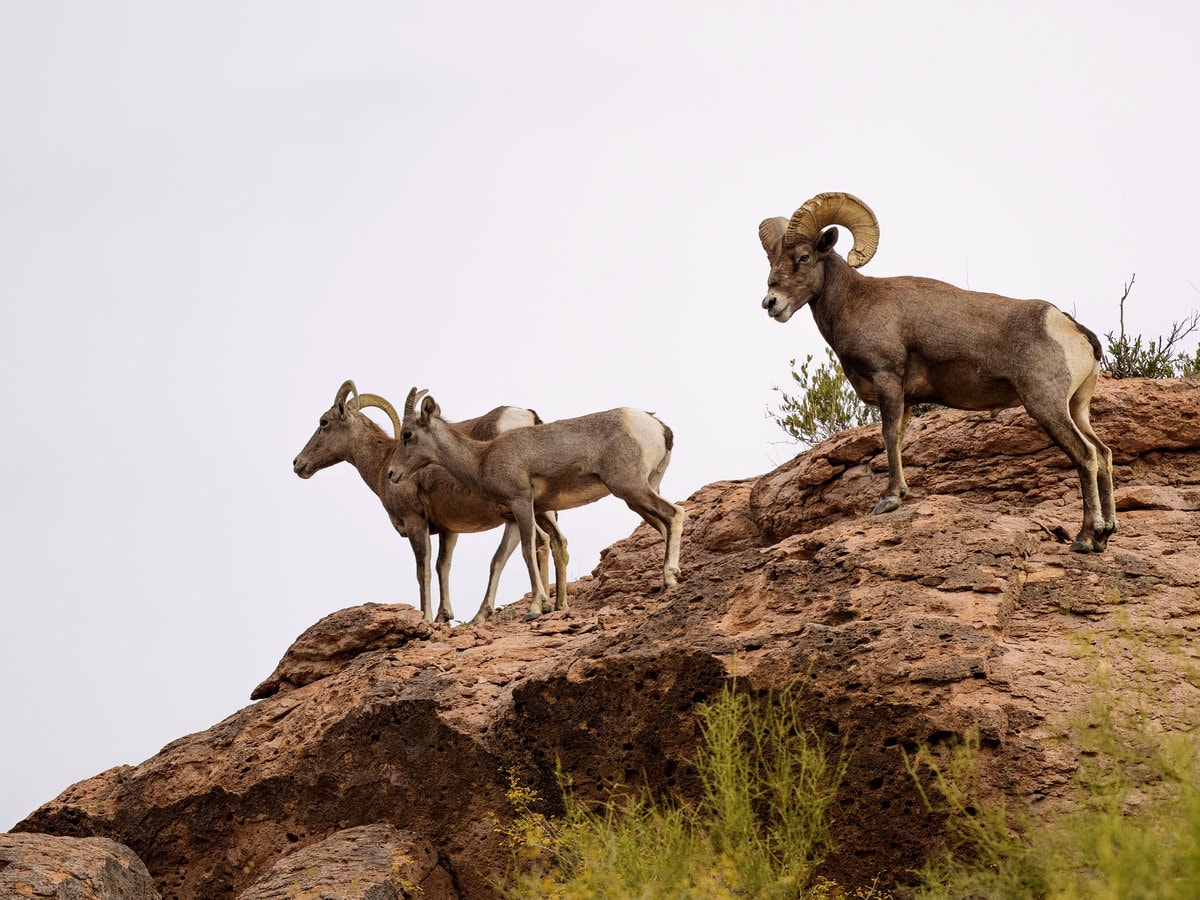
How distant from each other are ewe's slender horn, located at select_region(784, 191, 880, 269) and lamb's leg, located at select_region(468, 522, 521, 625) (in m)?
4.61

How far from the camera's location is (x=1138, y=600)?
8.84 m

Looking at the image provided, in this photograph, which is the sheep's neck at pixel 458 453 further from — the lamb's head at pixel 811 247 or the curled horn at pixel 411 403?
the lamb's head at pixel 811 247

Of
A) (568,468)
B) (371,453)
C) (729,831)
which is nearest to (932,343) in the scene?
(568,468)

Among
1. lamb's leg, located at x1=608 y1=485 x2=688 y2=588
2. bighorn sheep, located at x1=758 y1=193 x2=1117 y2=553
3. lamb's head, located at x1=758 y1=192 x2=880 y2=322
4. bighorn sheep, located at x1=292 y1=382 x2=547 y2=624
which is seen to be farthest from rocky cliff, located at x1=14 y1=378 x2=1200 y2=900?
bighorn sheep, located at x1=292 y1=382 x2=547 y2=624

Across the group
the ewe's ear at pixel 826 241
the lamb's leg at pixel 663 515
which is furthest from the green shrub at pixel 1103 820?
the lamb's leg at pixel 663 515

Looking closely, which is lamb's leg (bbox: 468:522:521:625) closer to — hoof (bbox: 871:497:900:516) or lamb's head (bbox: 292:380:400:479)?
lamb's head (bbox: 292:380:400:479)

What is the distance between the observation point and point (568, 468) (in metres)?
13.5

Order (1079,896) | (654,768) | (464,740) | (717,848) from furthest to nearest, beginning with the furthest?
(464,740)
(654,768)
(717,848)
(1079,896)

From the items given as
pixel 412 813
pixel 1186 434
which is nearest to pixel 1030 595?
pixel 1186 434

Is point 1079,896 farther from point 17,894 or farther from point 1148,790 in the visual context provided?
point 17,894

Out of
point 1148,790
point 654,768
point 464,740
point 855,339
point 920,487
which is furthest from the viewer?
point 920,487

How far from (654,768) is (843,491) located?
4593mm

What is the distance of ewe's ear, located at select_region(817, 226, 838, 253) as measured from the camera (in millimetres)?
11601

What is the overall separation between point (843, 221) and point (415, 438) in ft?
16.8
